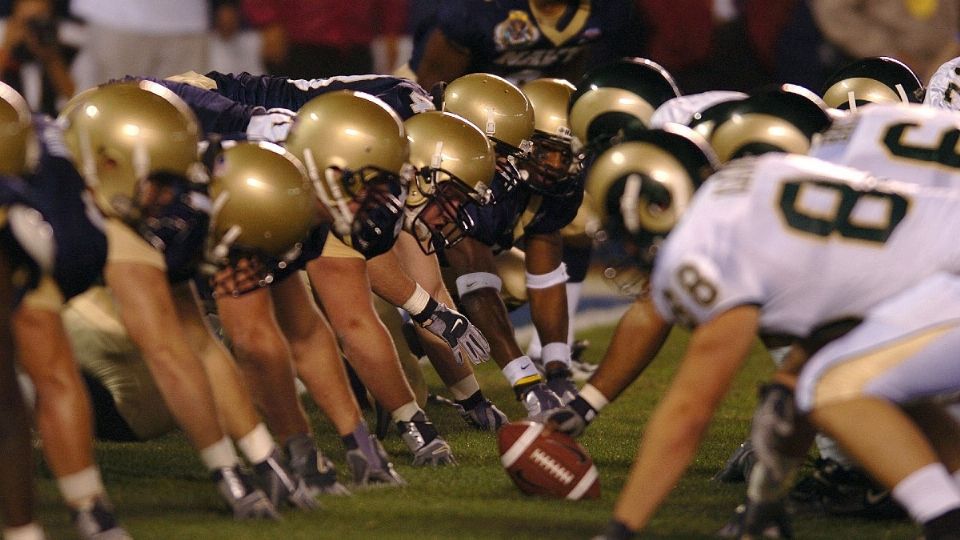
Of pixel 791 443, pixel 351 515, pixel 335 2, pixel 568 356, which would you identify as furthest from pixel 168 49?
pixel 791 443

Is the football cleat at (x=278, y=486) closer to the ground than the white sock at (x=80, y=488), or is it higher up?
closer to the ground

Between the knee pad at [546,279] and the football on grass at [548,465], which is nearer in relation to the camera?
the football on grass at [548,465]

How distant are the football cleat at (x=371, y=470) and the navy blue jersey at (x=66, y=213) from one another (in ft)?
3.84

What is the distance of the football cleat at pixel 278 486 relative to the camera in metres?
4.42

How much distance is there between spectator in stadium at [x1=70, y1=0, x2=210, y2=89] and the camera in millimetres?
10078

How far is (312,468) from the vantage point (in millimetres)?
4750

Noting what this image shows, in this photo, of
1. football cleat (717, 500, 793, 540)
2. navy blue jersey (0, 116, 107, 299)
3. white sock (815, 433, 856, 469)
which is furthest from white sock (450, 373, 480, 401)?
navy blue jersey (0, 116, 107, 299)

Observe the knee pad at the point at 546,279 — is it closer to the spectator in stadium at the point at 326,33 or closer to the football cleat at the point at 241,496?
the football cleat at the point at 241,496

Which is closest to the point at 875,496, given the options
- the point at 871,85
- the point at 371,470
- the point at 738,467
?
the point at 738,467

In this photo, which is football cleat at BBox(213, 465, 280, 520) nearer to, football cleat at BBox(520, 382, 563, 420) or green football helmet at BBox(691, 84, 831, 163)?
green football helmet at BBox(691, 84, 831, 163)

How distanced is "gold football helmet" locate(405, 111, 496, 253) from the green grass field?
78cm

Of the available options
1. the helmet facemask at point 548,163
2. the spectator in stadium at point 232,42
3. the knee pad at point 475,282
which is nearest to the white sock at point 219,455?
the helmet facemask at point 548,163

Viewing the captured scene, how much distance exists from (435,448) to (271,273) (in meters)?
0.94

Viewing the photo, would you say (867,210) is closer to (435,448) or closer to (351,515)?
(351,515)
